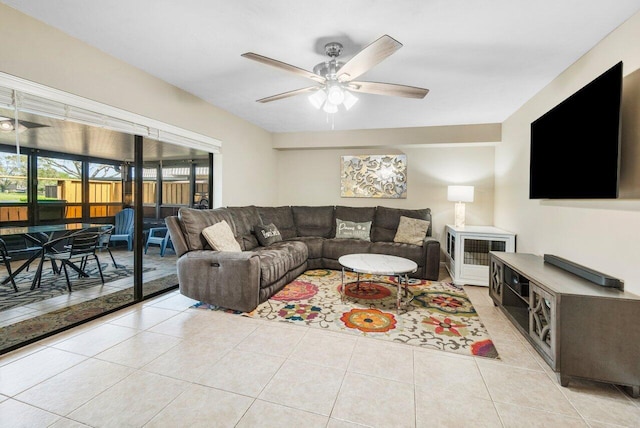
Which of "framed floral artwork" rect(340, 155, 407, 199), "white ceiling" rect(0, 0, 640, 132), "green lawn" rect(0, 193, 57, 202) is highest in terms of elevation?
"white ceiling" rect(0, 0, 640, 132)

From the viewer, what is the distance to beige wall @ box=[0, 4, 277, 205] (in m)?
1.92

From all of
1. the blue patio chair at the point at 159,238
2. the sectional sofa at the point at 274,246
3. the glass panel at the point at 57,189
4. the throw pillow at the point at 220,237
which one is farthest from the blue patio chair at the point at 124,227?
the throw pillow at the point at 220,237

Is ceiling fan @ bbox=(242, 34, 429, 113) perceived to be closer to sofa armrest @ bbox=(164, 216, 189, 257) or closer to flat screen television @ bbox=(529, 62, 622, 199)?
flat screen television @ bbox=(529, 62, 622, 199)

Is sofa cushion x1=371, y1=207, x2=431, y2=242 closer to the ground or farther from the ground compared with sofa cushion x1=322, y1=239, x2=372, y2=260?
farther from the ground

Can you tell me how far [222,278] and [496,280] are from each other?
2.79 metres

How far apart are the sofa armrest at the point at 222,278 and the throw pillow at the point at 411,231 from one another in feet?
8.19

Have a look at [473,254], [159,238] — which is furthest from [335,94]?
[159,238]

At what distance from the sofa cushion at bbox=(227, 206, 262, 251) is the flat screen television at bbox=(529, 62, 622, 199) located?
3.43m

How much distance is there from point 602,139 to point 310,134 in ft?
13.1

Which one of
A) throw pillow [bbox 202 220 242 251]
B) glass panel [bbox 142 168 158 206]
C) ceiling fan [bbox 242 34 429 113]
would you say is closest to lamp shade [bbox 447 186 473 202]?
ceiling fan [bbox 242 34 429 113]

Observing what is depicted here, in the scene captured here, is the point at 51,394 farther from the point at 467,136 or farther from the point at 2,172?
the point at 467,136

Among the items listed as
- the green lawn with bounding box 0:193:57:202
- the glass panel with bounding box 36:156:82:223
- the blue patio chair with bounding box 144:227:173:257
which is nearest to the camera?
the green lawn with bounding box 0:193:57:202

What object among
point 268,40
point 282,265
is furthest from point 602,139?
point 282,265

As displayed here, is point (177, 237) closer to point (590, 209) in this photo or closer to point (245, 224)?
point (245, 224)
